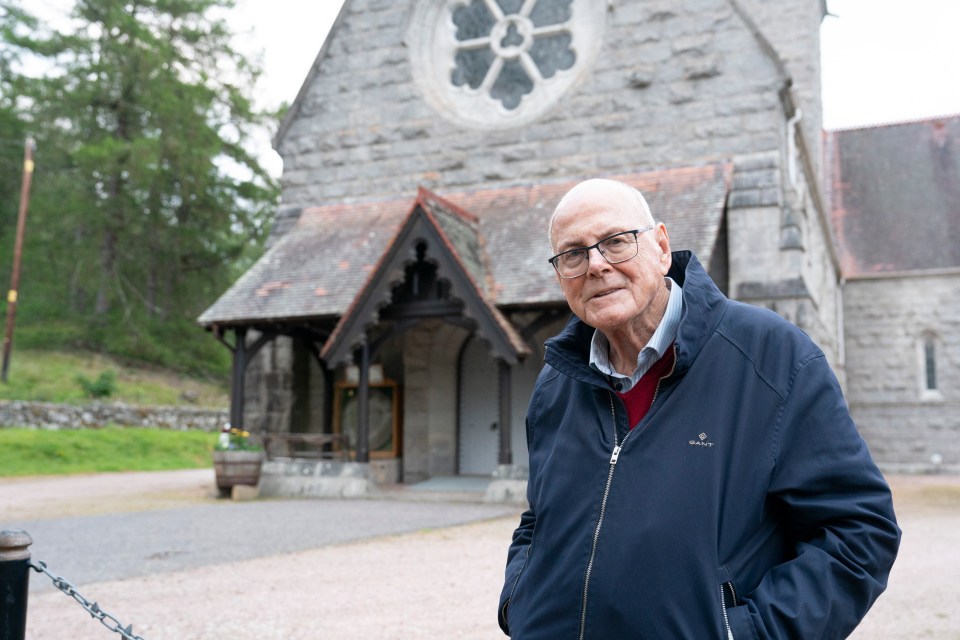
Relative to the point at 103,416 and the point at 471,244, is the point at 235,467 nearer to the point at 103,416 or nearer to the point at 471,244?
the point at 471,244

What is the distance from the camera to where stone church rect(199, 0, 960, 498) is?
40.5 feet

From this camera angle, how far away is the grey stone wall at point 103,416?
65.9 feet

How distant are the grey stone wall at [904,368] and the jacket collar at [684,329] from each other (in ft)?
68.5

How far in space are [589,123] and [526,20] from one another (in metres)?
2.40

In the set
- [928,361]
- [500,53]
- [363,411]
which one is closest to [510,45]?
[500,53]

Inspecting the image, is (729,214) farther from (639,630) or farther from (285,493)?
(639,630)

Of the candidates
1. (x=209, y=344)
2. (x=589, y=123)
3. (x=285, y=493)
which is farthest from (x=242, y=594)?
(x=209, y=344)

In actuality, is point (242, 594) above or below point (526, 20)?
below

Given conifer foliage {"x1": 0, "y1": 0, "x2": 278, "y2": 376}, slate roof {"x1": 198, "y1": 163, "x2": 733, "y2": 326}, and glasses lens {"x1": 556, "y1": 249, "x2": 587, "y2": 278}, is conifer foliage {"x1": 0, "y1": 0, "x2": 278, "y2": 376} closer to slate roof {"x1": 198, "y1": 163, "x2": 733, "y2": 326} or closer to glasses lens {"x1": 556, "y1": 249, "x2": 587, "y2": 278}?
slate roof {"x1": 198, "y1": 163, "x2": 733, "y2": 326}

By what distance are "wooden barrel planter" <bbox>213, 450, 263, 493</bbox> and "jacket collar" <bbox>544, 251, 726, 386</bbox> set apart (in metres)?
11.1

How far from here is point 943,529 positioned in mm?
9594

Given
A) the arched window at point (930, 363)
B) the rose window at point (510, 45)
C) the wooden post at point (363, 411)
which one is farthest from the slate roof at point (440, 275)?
the arched window at point (930, 363)

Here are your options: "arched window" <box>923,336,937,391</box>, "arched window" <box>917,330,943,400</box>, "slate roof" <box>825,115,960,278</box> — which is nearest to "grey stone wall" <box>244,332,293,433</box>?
"slate roof" <box>825,115,960,278</box>

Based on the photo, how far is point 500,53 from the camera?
50.1 ft
